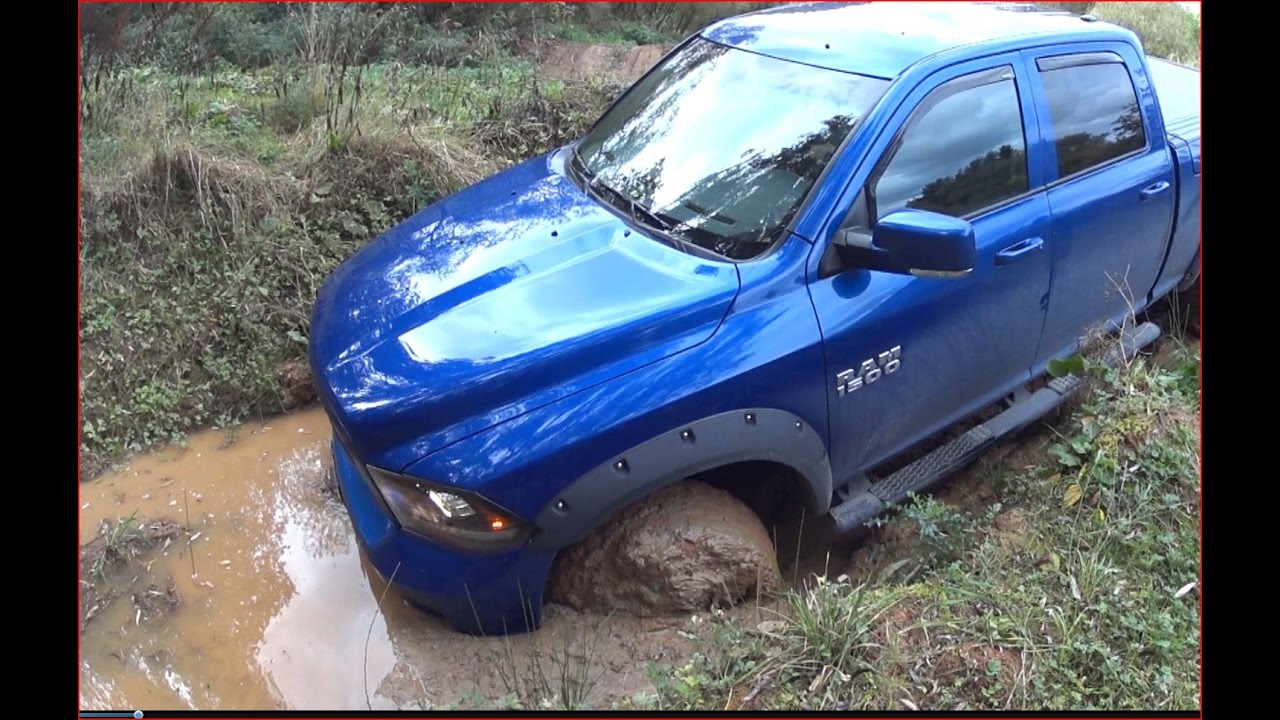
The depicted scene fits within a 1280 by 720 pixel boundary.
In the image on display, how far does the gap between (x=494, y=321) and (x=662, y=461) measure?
67cm

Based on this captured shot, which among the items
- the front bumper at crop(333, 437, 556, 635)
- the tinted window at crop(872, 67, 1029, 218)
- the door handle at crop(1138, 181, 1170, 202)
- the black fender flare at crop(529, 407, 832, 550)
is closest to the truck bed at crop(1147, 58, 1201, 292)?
the door handle at crop(1138, 181, 1170, 202)

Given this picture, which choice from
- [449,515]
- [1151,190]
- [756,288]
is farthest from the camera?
[1151,190]

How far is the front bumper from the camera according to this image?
8.66 feet

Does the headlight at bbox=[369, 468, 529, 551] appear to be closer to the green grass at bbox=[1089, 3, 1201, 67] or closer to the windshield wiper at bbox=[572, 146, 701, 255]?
the windshield wiper at bbox=[572, 146, 701, 255]

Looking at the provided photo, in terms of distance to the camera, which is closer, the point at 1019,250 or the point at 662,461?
the point at 662,461

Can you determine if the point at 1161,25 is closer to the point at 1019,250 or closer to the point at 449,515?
the point at 1019,250

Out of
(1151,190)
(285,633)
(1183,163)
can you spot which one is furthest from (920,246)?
(285,633)

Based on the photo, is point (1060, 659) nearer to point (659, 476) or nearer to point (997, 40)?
point (659, 476)

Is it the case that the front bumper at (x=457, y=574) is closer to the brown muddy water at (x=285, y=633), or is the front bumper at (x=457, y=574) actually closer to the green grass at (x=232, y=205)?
the brown muddy water at (x=285, y=633)

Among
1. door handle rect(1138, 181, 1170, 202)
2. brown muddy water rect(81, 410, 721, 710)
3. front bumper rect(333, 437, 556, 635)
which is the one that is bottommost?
brown muddy water rect(81, 410, 721, 710)

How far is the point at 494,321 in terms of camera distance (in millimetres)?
2754

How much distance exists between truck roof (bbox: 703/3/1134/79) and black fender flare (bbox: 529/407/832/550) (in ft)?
4.34

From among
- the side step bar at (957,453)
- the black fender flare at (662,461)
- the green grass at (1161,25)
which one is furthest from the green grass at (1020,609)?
the green grass at (1161,25)

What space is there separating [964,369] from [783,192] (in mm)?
1002
